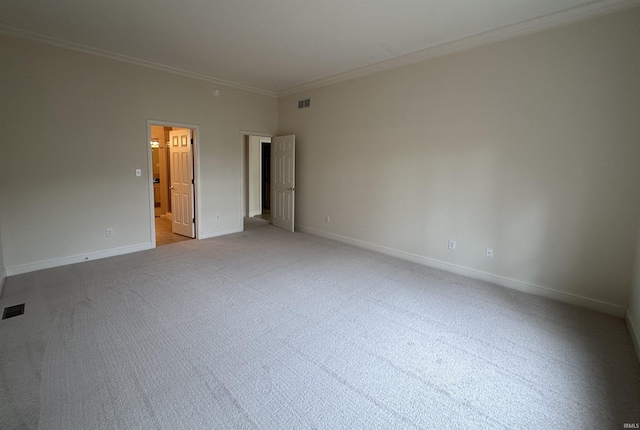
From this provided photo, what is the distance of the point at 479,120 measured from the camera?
3.71 meters

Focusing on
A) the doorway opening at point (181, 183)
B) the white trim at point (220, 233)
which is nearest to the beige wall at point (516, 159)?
the white trim at point (220, 233)

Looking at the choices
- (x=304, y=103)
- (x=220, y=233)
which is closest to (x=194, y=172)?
(x=220, y=233)

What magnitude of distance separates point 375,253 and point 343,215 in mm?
993

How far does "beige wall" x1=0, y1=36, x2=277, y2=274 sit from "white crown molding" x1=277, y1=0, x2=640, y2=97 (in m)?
3.07

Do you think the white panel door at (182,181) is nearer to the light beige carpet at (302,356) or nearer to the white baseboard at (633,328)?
the light beige carpet at (302,356)

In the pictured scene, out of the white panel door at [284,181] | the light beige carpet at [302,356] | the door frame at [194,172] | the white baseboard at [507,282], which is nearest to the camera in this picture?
the light beige carpet at [302,356]

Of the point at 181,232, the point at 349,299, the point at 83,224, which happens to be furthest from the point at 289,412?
the point at 181,232

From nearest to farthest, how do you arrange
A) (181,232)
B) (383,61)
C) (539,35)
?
(539,35) < (383,61) < (181,232)

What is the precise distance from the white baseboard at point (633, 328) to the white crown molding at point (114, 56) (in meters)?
6.39

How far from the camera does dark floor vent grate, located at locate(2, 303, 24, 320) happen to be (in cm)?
275

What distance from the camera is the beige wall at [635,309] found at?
2445 mm

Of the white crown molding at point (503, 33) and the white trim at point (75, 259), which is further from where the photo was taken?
the white trim at point (75, 259)

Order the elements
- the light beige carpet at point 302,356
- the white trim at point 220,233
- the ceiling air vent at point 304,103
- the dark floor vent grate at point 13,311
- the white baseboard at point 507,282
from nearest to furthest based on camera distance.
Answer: the light beige carpet at point 302,356 → the dark floor vent grate at point 13,311 → the white baseboard at point 507,282 → the white trim at point 220,233 → the ceiling air vent at point 304,103

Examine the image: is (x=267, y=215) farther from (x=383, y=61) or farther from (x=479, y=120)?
(x=479, y=120)
